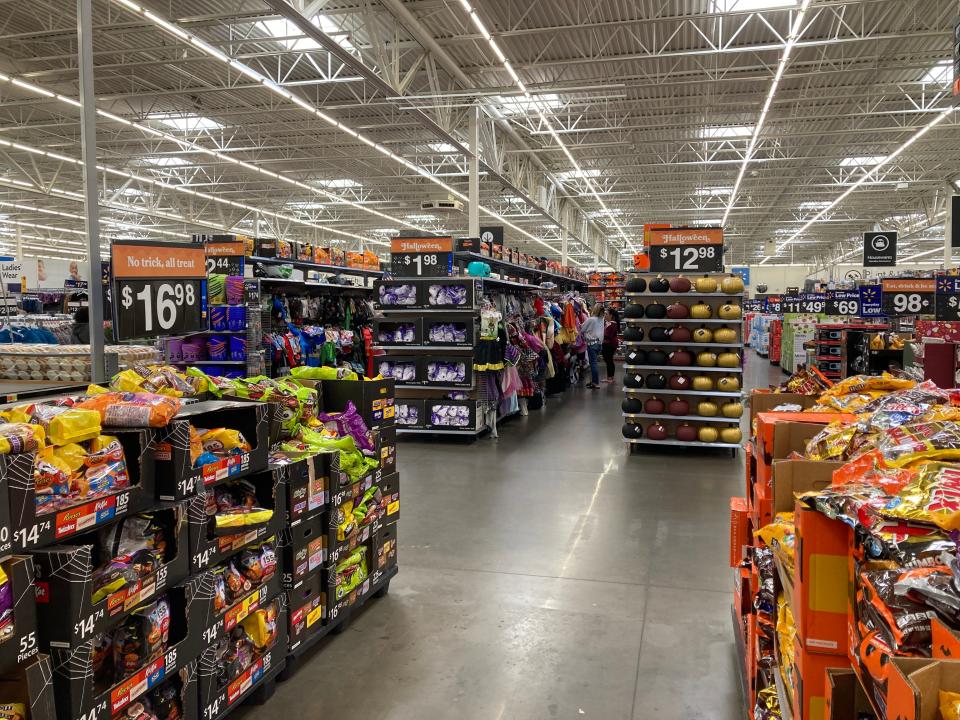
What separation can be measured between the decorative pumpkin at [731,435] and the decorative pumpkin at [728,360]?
0.72 m

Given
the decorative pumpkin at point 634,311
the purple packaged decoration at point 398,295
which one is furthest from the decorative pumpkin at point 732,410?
the purple packaged decoration at point 398,295

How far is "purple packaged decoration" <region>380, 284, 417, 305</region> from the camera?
8852 millimetres

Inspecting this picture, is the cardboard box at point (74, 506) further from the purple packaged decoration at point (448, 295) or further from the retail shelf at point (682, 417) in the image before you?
the retail shelf at point (682, 417)

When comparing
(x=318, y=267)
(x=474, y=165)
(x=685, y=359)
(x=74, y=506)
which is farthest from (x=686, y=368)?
(x=474, y=165)

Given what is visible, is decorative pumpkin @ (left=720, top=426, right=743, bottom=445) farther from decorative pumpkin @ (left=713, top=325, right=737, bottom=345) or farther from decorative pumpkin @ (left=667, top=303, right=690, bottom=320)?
decorative pumpkin @ (left=667, top=303, right=690, bottom=320)

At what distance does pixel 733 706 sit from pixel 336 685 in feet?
5.51

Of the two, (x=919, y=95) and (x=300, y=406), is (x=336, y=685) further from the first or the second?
(x=919, y=95)

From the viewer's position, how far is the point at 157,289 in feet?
11.9

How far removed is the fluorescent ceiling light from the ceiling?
0.20 ft

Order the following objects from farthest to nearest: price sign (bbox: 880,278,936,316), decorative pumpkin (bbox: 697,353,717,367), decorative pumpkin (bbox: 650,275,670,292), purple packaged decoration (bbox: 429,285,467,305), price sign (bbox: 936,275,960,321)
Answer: price sign (bbox: 880,278,936,316)
purple packaged decoration (bbox: 429,285,467,305)
decorative pumpkin (bbox: 650,275,670,292)
decorative pumpkin (bbox: 697,353,717,367)
price sign (bbox: 936,275,960,321)

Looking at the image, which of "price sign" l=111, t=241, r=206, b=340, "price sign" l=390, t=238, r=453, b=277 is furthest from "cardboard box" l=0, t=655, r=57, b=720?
"price sign" l=390, t=238, r=453, b=277

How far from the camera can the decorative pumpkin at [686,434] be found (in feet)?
26.5

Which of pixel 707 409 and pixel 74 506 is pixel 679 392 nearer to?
pixel 707 409

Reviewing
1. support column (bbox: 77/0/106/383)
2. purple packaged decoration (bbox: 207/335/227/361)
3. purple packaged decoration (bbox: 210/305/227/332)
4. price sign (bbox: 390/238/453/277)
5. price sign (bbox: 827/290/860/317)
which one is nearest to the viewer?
support column (bbox: 77/0/106/383)
